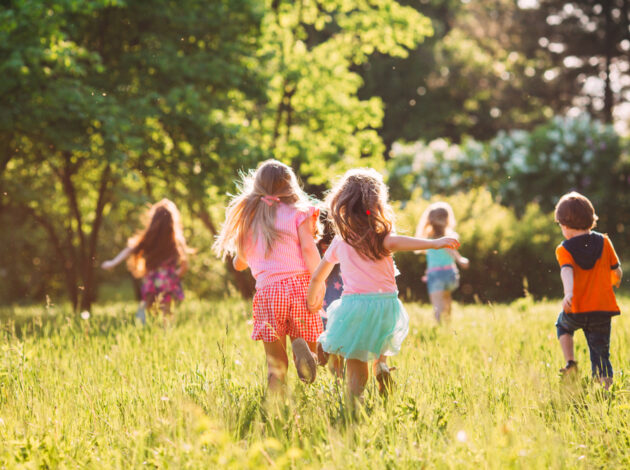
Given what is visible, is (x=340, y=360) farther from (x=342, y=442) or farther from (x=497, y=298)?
(x=497, y=298)

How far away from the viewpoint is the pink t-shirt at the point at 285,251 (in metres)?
4.32

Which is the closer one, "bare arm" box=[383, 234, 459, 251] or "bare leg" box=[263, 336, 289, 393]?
"bare arm" box=[383, 234, 459, 251]

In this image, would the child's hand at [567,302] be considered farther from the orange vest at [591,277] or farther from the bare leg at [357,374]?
the bare leg at [357,374]

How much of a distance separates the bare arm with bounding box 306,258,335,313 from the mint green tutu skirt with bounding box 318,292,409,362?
0.51 feet

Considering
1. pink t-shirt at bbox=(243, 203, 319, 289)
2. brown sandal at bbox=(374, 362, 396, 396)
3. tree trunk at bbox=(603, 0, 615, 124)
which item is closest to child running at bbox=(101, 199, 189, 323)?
pink t-shirt at bbox=(243, 203, 319, 289)

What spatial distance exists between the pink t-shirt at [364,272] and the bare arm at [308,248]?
0.97 ft

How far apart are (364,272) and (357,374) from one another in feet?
2.16

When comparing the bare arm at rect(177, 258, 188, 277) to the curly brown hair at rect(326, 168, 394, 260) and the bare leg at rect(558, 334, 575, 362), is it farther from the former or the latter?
the bare leg at rect(558, 334, 575, 362)

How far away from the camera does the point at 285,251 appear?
432 centimetres

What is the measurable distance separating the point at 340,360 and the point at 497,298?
889 cm

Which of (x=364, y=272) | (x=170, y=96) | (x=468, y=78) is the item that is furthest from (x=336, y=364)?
(x=468, y=78)

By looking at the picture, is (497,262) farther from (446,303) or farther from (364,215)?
(364,215)

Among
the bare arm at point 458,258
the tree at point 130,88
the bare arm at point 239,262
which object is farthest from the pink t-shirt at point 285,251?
the tree at point 130,88

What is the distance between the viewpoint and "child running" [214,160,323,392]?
4270 millimetres
